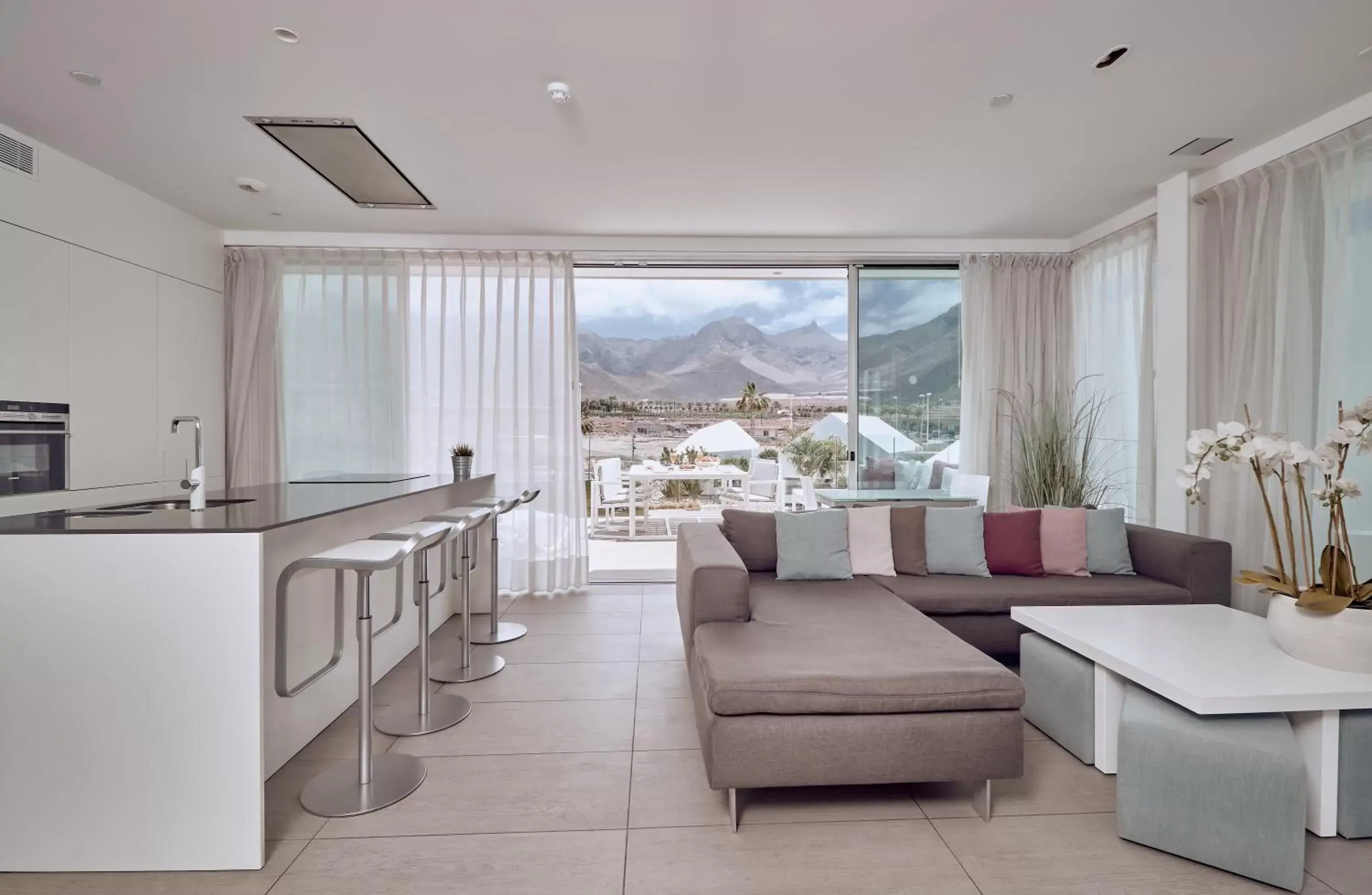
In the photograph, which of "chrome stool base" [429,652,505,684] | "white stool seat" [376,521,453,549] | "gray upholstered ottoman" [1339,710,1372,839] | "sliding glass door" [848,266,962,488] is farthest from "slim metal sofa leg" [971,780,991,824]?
"sliding glass door" [848,266,962,488]

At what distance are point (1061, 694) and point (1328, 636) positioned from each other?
2.65 ft

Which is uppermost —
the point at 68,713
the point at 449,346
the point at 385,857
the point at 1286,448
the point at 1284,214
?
the point at 1284,214

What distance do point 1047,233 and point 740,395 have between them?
675 centimetres

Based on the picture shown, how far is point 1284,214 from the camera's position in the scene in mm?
3328

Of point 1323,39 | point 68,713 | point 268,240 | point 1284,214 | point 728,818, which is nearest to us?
point 68,713

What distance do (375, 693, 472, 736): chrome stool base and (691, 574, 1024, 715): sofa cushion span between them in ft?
3.68

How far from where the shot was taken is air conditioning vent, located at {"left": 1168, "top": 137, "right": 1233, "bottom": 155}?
3.43 meters

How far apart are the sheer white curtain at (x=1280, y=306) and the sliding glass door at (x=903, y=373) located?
1.65 meters

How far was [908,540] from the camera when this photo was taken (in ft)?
12.2

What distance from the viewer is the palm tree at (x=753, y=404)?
1091 centimetres

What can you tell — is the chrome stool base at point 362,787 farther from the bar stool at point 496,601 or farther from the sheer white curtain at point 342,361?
the sheer white curtain at point 342,361

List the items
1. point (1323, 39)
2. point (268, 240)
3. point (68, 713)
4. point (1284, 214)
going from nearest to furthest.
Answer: point (68, 713) < point (1323, 39) < point (1284, 214) < point (268, 240)

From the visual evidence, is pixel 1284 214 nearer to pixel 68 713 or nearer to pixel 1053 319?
pixel 1053 319

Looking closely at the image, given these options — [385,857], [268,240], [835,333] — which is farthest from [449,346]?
[835,333]
